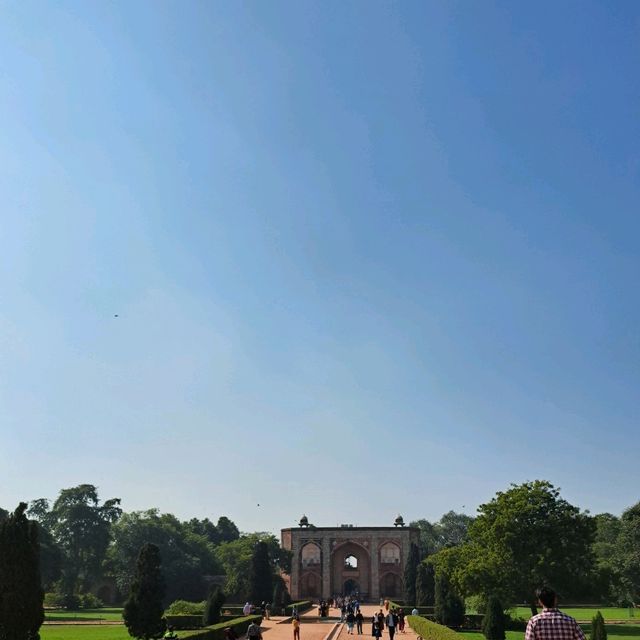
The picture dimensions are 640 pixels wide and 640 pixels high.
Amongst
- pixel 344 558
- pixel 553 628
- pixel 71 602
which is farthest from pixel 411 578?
pixel 553 628

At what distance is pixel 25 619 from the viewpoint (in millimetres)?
17469

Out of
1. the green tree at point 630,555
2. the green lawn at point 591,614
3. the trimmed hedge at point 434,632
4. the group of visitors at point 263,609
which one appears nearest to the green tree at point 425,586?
the green lawn at point 591,614

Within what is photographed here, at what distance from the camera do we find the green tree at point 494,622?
96.4ft

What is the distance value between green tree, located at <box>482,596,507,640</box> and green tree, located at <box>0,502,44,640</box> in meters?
18.8

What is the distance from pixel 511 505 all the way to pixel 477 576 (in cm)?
384

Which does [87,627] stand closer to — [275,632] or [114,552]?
[275,632]

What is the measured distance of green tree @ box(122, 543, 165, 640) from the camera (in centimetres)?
2378

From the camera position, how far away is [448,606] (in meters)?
36.3

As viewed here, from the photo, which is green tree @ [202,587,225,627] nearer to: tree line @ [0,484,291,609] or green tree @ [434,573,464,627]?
green tree @ [434,573,464,627]

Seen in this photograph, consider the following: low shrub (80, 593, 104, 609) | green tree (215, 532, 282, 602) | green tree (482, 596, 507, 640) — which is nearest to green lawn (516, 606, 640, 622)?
green tree (482, 596, 507, 640)

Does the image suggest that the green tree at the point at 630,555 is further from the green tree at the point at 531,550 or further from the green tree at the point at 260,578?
the green tree at the point at 260,578

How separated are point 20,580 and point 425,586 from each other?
39.5 m

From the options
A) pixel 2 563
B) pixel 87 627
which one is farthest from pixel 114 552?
pixel 2 563

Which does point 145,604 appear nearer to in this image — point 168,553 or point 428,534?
point 168,553
